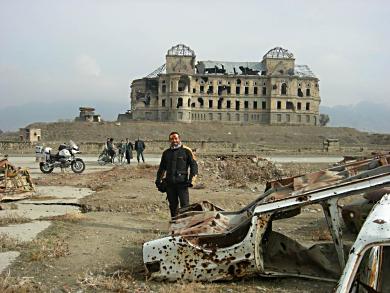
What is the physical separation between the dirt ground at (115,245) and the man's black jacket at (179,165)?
1.04 meters

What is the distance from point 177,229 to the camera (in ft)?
22.0

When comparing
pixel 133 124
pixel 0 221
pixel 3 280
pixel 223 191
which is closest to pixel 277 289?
pixel 3 280

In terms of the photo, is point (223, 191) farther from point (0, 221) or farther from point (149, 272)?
point (149, 272)

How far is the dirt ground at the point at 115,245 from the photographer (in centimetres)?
588

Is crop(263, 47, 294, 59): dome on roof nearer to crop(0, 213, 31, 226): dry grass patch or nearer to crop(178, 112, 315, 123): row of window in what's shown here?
crop(178, 112, 315, 123): row of window

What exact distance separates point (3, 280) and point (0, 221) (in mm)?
4489

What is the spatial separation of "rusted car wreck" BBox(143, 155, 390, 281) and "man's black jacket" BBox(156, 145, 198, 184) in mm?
2325

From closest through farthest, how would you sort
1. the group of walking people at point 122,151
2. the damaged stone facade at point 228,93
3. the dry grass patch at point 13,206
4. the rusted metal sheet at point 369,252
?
1. the rusted metal sheet at point 369,252
2. the dry grass patch at point 13,206
3. the group of walking people at point 122,151
4. the damaged stone facade at point 228,93

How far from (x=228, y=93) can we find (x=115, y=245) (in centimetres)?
9319

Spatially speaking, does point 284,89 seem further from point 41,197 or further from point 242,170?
point 41,197

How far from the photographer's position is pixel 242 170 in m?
22.8

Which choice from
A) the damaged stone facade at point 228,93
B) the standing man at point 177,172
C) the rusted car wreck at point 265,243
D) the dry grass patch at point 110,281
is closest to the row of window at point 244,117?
the damaged stone facade at point 228,93

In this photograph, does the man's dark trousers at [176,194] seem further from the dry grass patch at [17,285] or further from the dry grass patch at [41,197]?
the dry grass patch at [41,197]

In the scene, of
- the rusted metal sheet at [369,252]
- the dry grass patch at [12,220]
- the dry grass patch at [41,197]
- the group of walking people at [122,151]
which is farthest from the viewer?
the group of walking people at [122,151]
